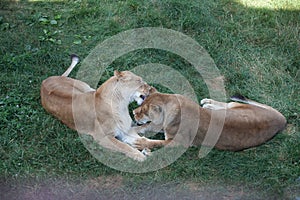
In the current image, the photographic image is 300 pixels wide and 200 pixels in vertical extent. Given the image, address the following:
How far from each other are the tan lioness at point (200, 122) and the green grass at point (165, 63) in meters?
0.16

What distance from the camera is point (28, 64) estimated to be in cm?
746

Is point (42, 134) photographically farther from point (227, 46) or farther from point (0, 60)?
point (227, 46)

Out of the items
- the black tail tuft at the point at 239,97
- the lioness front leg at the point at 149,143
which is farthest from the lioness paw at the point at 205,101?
the lioness front leg at the point at 149,143

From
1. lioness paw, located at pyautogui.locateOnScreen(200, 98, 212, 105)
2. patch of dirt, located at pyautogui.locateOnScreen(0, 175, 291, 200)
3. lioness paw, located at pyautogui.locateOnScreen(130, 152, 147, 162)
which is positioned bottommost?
patch of dirt, located at pyautogui.locateOnScreen(0, 175, 291, 200)

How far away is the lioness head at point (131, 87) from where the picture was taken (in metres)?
6.23

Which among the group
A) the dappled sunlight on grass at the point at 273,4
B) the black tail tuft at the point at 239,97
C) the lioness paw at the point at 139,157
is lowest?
the lioness paw at the point at 139,157

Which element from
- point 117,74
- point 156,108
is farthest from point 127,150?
point 117,74

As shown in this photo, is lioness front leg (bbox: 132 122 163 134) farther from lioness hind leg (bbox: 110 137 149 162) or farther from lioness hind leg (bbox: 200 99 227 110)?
lioness hind leg (bbox: 200 99 227 110)

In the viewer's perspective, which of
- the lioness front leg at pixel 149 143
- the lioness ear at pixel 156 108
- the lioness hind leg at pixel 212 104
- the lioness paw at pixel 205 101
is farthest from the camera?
the lioness paw at pixel 205 101

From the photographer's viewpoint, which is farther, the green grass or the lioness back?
the lioness back

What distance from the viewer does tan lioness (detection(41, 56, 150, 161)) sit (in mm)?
6066

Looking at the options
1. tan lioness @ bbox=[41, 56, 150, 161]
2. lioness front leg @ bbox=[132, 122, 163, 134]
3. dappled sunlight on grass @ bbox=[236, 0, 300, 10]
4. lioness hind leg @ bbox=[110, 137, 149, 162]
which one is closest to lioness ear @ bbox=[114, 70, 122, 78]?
tan lioness @ bbox=[41, 56, 150, 161]

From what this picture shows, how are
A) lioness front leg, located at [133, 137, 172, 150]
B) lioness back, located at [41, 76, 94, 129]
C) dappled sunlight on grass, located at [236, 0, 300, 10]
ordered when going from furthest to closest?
dappled sunlight on grass, located at [236, 0, 300, 10] → lioness back, located at [41, 76, 94, 129] → lioness front leg, located at [133, 137, 172, 150]

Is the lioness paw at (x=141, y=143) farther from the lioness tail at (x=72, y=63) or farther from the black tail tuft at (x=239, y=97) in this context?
the lioness tail at (x=72, y=63)
